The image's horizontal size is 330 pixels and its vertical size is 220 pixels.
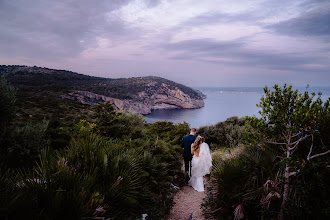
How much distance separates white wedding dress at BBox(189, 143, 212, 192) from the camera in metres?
7.33

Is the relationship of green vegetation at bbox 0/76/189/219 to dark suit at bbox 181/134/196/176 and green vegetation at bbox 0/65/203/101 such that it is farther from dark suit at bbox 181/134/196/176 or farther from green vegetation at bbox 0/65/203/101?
green vegetation at bbox 0/65/203/101

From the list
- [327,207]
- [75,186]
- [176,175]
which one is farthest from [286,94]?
[176,175]

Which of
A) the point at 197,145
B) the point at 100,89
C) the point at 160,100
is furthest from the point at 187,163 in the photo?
the point at 160,100

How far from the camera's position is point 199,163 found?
7383 mm

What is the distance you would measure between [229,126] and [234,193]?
1065 centimetres

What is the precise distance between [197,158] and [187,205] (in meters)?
1.92

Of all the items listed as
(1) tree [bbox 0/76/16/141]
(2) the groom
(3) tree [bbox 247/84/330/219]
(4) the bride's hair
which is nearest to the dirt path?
(2) the groom

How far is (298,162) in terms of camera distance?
11.2 ft

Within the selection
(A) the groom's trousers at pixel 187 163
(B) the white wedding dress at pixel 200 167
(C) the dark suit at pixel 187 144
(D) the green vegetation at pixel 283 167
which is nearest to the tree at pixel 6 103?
(C) the dark suit at pixel 187 144

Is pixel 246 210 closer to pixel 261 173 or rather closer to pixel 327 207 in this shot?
pixel 261 173

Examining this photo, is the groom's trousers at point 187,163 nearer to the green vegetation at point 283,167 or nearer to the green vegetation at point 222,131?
the green vegetation at point 283,167

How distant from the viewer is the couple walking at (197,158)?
7.35 m

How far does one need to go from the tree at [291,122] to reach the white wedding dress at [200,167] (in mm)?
3422

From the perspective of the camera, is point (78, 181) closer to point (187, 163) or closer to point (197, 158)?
point (197, 158)
